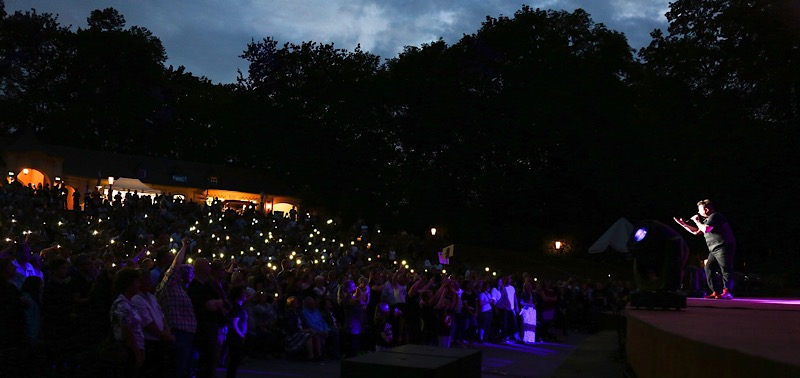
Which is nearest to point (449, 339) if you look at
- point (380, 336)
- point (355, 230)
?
point (380, 336)

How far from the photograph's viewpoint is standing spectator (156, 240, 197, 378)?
8883 mm

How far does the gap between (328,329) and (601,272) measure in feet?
95.4

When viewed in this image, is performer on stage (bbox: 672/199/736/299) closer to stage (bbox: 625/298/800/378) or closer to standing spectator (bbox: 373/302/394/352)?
stage (bbox: 625/298/800/378)

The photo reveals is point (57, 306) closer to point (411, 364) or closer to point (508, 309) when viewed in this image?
point (411, 364)

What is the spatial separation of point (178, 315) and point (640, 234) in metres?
5.19

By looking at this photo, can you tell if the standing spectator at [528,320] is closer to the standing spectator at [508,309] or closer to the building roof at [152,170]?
the standing spectator at [508,309]

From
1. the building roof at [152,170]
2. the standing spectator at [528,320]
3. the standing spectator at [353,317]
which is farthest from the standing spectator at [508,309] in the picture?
the building roof at [152,170]

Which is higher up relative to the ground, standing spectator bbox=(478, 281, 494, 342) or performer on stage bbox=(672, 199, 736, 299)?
performer on stage bbox=(672, 199, 736, 299)

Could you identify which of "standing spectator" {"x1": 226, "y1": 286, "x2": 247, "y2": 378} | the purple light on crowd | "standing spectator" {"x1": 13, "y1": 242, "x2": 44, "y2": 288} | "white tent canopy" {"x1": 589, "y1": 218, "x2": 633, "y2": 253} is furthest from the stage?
"white tent canopy" {"x1": 589, "y1": 218, "x2": 633, "y2": 253}

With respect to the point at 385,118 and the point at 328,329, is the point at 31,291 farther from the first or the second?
the point at 385,118

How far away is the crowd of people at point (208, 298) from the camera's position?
351 inches

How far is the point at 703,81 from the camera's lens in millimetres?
39219

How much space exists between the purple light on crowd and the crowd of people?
4.77 metres

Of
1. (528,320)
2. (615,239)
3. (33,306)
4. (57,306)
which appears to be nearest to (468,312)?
(528,320)
